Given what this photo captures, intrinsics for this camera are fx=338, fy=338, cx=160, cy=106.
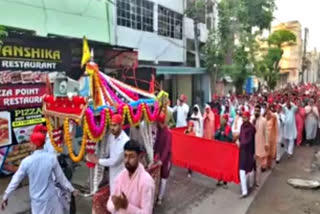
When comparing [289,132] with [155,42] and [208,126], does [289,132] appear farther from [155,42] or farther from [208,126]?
[155,42]

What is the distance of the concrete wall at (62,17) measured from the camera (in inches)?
368

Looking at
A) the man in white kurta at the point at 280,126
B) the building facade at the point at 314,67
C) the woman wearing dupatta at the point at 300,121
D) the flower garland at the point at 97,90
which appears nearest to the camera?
the flower garland at the point at 97,90

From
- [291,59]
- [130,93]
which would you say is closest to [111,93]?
[130,93]

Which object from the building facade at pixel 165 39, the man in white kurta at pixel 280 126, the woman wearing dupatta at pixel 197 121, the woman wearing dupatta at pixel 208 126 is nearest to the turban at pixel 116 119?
the woman wearing dupatta at pixel 197 121

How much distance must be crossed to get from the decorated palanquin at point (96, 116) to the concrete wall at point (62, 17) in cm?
490

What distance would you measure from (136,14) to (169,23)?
3626 millimetres

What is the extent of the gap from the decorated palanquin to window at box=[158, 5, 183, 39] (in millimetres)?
11693

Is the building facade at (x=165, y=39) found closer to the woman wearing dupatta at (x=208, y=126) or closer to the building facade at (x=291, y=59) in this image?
the woman wearing dupatta at (x=208, y=126)

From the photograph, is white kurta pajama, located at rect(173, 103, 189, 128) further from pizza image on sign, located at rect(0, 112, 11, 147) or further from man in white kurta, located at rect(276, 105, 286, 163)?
pizza image on sign, located at rect(0, 112, 11, 147)

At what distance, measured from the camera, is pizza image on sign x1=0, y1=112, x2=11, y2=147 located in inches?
Result: 293

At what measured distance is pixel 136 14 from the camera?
48.7ft

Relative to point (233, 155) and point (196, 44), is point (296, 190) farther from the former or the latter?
point (196, 44)

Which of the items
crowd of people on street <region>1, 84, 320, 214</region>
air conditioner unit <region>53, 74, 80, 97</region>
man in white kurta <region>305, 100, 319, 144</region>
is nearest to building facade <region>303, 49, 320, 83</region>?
man in white kurta <region>305, 100, 319, 144</region>

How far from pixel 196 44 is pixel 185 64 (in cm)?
134
